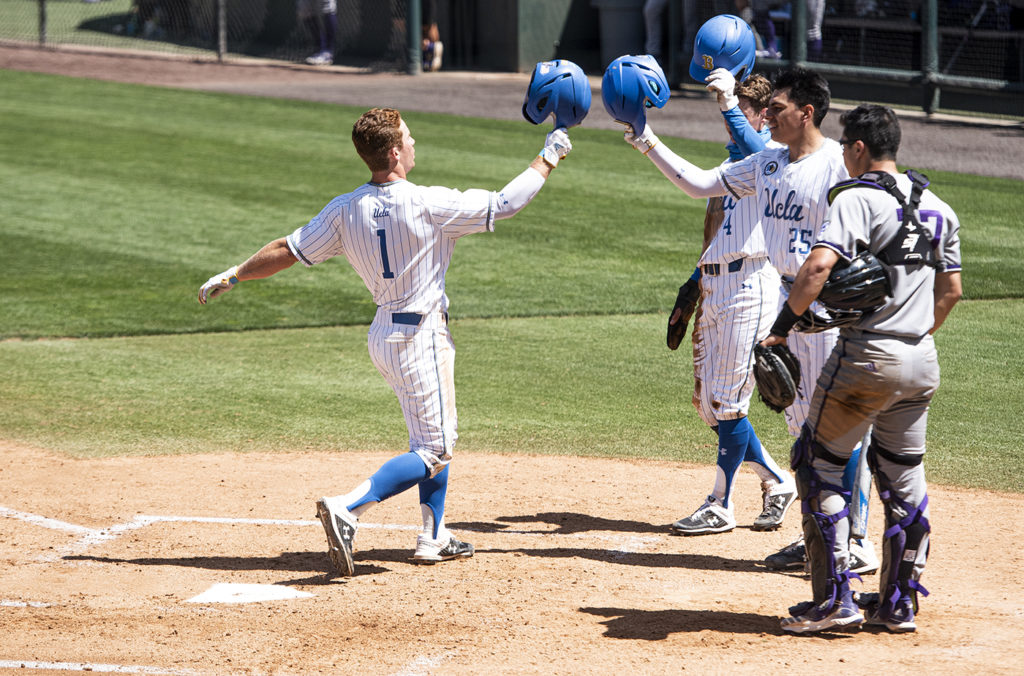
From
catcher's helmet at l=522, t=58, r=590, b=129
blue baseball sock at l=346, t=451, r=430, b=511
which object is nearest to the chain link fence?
catcher's helmet at l=522, t=58, r=590, b=129

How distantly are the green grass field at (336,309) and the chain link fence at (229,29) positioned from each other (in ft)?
25.9

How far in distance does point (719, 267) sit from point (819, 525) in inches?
62.7

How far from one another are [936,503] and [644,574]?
180cm

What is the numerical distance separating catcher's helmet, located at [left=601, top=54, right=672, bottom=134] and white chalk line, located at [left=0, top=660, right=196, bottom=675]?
297 cm

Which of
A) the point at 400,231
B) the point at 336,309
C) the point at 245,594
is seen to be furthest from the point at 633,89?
the point at 336,309

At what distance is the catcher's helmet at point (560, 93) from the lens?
211 inches

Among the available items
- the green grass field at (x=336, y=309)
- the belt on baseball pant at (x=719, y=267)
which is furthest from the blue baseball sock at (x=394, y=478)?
the green grass field at (x=336, y=309)

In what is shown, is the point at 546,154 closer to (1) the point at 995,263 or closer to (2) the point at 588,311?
(2) the point at 588,311

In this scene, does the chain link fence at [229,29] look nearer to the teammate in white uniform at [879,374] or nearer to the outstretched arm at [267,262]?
the outstretched arm at [267,262]

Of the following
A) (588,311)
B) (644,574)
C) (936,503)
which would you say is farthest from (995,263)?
(644,574)

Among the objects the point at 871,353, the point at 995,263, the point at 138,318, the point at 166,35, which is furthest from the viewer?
the point at 166,35

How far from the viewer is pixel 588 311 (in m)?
10.4

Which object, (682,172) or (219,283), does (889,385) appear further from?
(219,283)

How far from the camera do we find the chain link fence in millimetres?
25531
